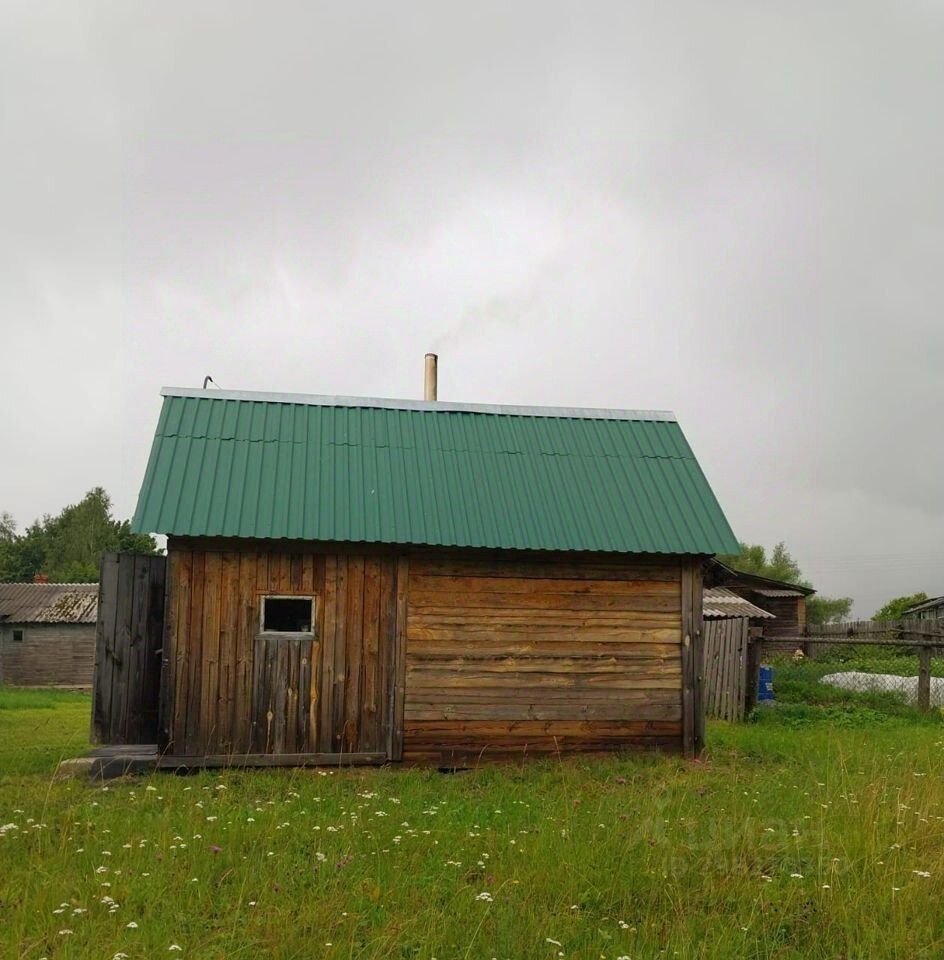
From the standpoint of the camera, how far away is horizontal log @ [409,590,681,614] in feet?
39.8

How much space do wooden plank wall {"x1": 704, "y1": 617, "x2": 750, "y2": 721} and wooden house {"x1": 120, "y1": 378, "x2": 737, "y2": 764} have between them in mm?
4424

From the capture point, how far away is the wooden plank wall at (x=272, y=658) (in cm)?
1144

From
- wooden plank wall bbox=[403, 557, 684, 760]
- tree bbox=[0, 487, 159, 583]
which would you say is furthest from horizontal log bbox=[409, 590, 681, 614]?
tree bbox=[0, 487, 159, 583]

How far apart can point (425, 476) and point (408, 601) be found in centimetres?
191

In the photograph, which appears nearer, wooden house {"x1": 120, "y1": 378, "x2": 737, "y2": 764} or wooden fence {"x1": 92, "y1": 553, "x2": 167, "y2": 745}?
wooden house {"x1": 120, "y1": 378, "x2": 737, "y2": 764}

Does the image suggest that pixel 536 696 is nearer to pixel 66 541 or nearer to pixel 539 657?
pixel 539 657

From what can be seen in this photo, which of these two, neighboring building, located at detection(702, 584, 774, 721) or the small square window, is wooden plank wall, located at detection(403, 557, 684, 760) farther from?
neighboring building, located at detection(702, 584, 774, 721)

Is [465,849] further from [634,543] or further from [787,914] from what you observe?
[634,543]

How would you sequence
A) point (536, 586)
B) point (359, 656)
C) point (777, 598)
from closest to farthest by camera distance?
point (359, 656) < point (536, 586) < point (777, 598)

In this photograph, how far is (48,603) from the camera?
38.0 m

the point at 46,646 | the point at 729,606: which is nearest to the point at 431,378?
the point at 729,606

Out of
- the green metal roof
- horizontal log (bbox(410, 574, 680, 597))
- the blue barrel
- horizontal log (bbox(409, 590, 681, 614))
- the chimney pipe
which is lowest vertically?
the blue barrel

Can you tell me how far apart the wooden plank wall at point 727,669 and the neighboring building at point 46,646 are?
2704 centimetres

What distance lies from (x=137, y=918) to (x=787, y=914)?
4.14 metres
